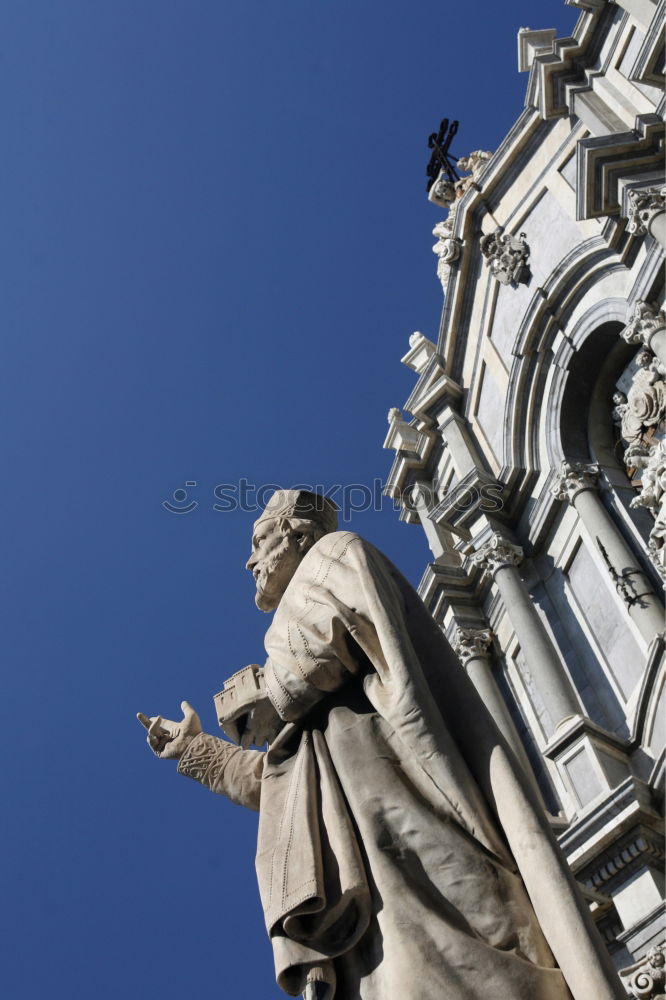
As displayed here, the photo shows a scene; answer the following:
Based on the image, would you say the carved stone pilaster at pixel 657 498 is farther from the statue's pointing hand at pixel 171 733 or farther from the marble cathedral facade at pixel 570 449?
the statue's pointing hand at pixel 171 733

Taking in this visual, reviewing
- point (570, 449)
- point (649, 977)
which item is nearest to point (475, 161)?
point (570, 449)

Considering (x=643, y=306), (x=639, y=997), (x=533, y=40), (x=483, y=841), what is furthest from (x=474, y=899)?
(x=533, y=40)

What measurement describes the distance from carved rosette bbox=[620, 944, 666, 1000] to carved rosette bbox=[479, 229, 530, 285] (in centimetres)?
861

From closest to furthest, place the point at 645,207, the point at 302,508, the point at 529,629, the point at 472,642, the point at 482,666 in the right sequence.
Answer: the point at 302,508 < the point at 645,207 < the point at 529,629 < the point at 482,666 < the point at 472,642

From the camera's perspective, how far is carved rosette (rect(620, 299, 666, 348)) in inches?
410

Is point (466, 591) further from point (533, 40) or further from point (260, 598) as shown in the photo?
point (260, 598)

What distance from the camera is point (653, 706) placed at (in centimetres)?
995

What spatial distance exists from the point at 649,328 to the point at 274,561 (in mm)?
6958

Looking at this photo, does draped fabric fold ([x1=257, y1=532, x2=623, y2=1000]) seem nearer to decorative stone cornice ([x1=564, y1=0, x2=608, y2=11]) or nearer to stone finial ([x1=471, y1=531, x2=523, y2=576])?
stone finial ([x1=471, y1=531, x2=523, y2=576])

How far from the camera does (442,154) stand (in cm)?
1856

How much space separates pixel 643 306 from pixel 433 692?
25.3 feet

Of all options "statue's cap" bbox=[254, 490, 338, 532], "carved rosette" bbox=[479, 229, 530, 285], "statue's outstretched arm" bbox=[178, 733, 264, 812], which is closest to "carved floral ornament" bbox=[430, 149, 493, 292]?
"carved rosette" bbox=[479, 229, 530, 285]

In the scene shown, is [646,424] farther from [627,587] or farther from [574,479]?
[627,587]

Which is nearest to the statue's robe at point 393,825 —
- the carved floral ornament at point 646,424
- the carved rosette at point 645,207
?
the carved floral ornament at point 646,424
